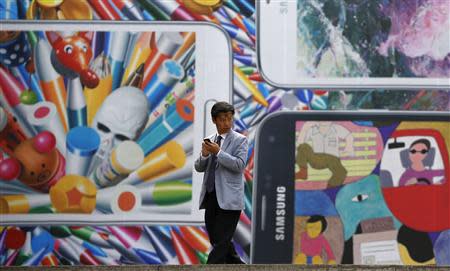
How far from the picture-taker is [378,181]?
870 cm

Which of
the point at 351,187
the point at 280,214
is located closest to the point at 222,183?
the point at 280,214

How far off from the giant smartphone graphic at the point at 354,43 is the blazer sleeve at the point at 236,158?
73.9 inches

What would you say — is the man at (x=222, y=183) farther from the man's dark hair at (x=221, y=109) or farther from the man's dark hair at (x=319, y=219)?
the man's dark hair at (x=319, y=219)

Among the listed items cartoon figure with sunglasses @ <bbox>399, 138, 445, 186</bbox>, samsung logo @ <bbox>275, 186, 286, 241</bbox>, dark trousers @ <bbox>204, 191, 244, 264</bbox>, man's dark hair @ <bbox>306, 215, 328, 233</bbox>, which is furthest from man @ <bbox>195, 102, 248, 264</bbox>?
cartoon figure with sunglasses @ <bbox>399, 138, 445, 186</bbox>

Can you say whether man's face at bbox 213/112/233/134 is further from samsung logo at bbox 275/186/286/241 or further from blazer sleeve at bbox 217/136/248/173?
samsung logo at bbox 275/186/286/241

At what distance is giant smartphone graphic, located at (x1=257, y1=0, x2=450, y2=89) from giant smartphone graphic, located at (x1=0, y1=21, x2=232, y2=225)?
0.45 meters

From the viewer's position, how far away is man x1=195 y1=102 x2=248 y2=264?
6812 millimetres

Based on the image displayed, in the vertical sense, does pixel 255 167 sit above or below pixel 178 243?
above

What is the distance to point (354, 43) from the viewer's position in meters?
8.78

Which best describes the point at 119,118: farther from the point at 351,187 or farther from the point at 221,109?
the point at 221,109

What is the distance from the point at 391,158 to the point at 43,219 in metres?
2.91

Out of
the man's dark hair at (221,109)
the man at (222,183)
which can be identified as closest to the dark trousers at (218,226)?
the man at (222,183)

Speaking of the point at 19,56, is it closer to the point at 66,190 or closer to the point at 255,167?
the point at 66,190

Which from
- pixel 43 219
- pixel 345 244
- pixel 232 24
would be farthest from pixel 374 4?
pixel 43 219
